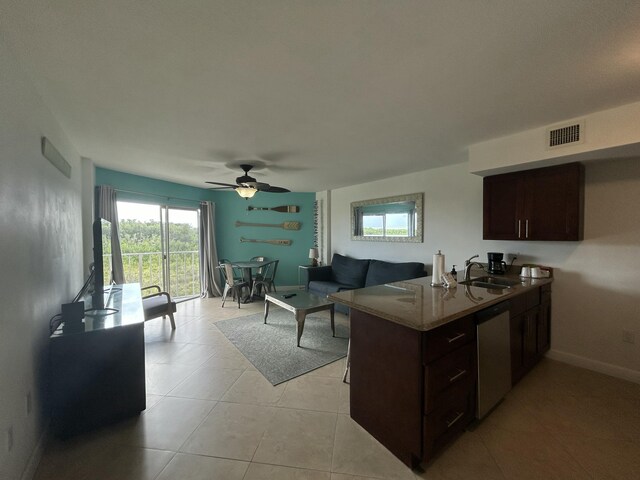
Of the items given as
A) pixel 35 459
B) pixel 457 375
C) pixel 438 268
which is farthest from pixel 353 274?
pixel 35 459

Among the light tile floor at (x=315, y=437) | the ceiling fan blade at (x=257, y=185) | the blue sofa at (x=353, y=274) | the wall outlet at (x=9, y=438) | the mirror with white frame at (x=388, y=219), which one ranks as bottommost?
A: the light tile floor at (x=315, y=437)

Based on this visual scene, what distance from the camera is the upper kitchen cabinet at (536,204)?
A: 8.00 feet

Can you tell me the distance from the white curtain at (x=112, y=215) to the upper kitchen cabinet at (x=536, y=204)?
17.3ft

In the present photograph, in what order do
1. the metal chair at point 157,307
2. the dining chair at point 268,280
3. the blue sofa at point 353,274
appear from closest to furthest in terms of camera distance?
the metal chair at point 157,307, the blue sofa at point 353,274, the dining chair at point 268,280

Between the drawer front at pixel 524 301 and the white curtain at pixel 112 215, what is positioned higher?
the white curtain at pixel 112 215

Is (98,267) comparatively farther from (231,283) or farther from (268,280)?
(268,280)

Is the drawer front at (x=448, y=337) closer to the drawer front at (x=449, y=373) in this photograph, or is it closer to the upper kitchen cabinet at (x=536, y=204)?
the drawer front at (x=449, y=373)

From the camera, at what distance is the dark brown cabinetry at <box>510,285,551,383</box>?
217 centimetres

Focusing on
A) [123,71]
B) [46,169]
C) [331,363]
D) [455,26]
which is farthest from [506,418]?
[46,169]

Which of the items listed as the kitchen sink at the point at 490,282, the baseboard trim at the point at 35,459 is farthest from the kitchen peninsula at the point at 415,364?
the baseboard trim at the point at 35,459

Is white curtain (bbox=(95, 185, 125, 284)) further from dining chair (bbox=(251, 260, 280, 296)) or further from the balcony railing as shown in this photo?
dining chair (bbox=(251, 260, 280, 296))

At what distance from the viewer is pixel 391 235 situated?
14.5 ft

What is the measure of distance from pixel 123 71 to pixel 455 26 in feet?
6.07

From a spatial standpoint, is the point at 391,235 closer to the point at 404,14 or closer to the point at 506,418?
the point at 506,418
